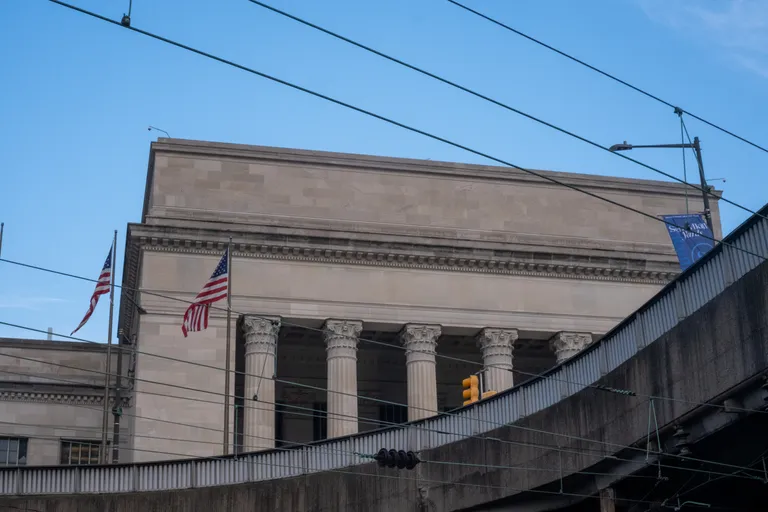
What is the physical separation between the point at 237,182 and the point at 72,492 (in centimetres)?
2345

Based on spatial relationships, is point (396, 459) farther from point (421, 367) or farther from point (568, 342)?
point (568, 342)

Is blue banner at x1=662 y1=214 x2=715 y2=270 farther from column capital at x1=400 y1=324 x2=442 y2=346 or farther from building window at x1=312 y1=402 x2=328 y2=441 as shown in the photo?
building window at x1=312 y1=402 x2=328 y2=441

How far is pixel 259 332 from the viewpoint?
5525cm

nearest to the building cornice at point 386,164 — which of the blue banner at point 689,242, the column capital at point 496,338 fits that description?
the column capital at point 496,338

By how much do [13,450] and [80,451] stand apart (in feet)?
10.5

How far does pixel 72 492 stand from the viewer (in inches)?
1550

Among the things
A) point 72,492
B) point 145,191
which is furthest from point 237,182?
point 72,492

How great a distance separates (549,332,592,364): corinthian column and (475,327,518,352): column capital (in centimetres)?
227

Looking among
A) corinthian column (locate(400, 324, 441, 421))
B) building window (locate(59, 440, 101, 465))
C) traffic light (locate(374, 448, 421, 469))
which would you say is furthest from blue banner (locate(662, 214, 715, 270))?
building window (locate(59, 440, 101, 465))

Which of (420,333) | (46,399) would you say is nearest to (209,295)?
(420,333)

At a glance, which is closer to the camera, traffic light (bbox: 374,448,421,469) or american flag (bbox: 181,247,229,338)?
traffic light (bbox: 374,448,421,469)

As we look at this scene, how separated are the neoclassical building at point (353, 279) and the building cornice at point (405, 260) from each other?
0.07 metres

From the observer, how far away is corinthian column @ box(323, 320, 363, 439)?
179 feet

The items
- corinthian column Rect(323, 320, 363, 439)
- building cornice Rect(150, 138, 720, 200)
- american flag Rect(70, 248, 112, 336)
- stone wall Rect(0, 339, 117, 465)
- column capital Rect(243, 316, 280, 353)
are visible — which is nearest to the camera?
american flag Rect(70, 248, 112, 336)
